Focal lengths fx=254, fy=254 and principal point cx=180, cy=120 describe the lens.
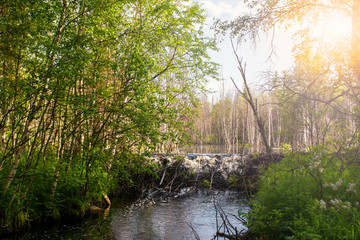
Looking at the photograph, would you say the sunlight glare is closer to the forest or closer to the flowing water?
the forest

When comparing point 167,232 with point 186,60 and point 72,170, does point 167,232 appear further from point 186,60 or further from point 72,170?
point 186,60

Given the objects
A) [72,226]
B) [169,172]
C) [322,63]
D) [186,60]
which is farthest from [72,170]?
[322,63]

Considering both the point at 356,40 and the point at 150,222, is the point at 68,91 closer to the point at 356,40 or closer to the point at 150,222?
the point at 150,222

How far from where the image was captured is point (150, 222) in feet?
21.8

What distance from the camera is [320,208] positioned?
11.5ft

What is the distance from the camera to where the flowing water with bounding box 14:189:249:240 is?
562 centimetres

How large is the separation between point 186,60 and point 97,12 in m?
3.56

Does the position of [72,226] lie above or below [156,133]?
below

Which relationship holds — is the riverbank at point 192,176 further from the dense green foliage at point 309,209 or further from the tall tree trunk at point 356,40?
the dense green foliage at point 309,209

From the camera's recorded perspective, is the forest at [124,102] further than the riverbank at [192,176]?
No

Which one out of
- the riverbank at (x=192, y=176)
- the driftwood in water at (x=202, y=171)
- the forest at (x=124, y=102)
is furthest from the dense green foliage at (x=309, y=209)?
the driftwood in water at (x=202, y=171)

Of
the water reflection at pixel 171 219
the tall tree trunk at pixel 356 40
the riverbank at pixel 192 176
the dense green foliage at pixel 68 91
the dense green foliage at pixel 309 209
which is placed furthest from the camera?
the riverbank at pixel 192 176

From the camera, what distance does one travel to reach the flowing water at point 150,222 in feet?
18.4

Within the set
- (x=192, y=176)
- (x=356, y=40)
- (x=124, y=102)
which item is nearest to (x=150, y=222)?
(x=124, y=102)
